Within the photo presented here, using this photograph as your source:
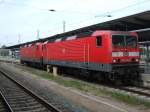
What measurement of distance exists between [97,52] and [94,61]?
0.76 meters

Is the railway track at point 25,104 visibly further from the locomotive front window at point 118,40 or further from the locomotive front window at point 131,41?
the locomotive front window at point 131,41

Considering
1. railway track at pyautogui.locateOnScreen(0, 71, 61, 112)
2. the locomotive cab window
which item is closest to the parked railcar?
the locomotive cab window

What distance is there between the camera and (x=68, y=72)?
2716cm

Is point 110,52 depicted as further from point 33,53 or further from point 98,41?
point 33,53

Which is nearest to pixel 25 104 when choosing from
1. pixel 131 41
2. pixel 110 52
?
pixel 110 52

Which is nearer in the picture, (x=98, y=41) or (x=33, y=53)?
(x=98, y=41)

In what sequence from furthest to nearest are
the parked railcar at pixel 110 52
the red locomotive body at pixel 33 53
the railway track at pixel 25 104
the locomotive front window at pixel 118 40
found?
the red locomotive body at pixel 33 53, the locomotive front window at pixel 118 40, the parked railcar at pixel 110 52, the railway track at pixel 25 104

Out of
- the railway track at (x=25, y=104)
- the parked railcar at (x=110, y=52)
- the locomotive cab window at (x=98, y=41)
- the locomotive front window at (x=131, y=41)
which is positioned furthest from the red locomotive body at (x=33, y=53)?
the railway track at (x=25, y=104)

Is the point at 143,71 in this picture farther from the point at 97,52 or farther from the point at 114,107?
the point at 114,107

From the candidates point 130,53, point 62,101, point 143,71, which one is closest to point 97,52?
point 130,53

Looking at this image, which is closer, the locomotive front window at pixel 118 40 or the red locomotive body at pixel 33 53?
the locomotive front window at pixel 118 40

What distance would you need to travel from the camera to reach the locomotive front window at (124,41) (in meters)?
18.5

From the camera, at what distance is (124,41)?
1891cm

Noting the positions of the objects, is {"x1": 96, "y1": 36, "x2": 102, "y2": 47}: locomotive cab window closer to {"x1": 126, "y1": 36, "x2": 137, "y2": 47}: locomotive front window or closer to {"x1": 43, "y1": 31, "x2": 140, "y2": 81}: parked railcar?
{"x1": 43, "y1": 31, "x2": 140, "y2": 81}: parked railcar
